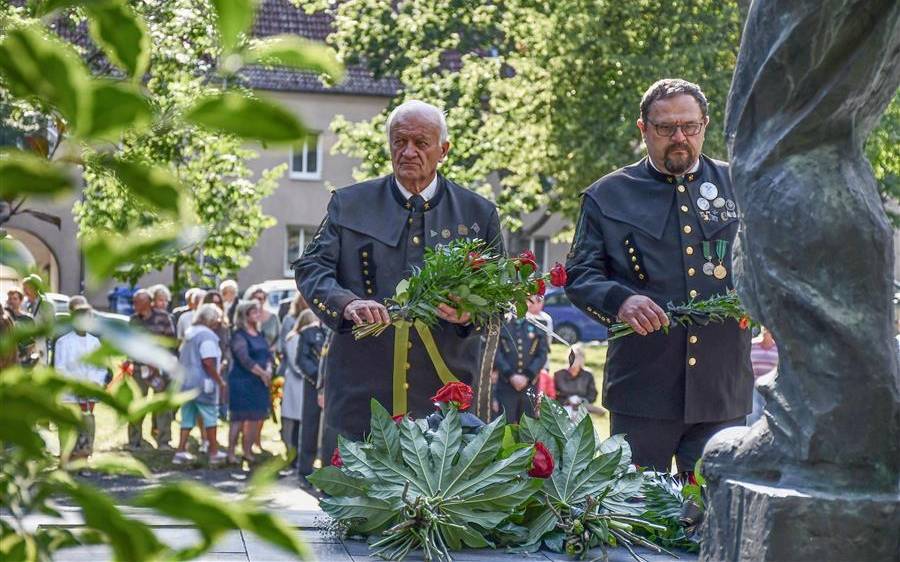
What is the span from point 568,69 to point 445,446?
2555 cm

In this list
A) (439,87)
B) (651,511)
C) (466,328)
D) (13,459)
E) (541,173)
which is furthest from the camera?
(541,173)

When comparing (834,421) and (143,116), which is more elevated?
(143,116)

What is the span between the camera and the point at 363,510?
4906mm

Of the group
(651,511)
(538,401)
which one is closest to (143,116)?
(651,511)

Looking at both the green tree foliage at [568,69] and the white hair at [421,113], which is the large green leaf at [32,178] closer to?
the white hair at [421,113]

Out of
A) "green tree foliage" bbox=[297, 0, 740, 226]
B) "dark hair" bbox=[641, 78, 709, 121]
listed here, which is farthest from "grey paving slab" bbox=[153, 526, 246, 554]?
"green tree foliage" bbox=[297, 0, 740, 226]

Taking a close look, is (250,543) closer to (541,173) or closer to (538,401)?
(538,401)

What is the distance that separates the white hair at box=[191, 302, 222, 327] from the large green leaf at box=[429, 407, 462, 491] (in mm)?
10562

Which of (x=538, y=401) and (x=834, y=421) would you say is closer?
(x=834, y=421)

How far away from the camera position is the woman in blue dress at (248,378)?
50.1 feet

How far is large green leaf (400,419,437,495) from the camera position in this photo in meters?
4.93

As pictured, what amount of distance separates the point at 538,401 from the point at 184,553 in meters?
4.30

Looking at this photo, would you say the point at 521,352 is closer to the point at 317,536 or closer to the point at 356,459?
the point at 356,459

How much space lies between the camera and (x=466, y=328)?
6.31 meters
